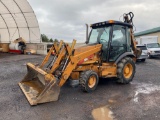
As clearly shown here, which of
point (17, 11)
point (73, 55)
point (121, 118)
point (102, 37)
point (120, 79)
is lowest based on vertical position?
point (121, 118)

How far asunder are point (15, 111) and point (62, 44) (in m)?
2.41

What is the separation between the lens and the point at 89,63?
6.19 meters

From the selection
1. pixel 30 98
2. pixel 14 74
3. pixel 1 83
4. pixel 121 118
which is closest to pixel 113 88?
pixel 121 118

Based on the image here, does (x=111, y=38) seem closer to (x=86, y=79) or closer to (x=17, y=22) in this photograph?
(x=86, y=79)

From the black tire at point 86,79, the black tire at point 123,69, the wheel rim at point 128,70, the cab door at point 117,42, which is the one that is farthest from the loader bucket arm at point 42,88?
the wheel rim at point 128,70

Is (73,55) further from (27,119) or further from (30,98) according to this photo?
(27,119)

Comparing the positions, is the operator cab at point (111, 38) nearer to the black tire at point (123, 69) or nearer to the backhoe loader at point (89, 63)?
the backhoe loader at point (89, 63)

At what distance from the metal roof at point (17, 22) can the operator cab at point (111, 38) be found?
407 inches

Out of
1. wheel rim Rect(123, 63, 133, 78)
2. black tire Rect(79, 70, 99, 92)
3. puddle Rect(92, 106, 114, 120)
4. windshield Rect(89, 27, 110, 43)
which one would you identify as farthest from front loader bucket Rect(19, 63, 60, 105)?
wheel rim Rect(123, 63, 133, 78)

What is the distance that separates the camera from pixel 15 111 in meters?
4.58

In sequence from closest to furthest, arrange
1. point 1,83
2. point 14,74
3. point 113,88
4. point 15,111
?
point 15,111
point 113,88
point 1,83
point 14,74

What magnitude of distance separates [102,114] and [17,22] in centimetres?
1592

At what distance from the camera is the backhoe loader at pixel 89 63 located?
530cm

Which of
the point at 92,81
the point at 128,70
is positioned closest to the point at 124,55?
the point at 128,70
